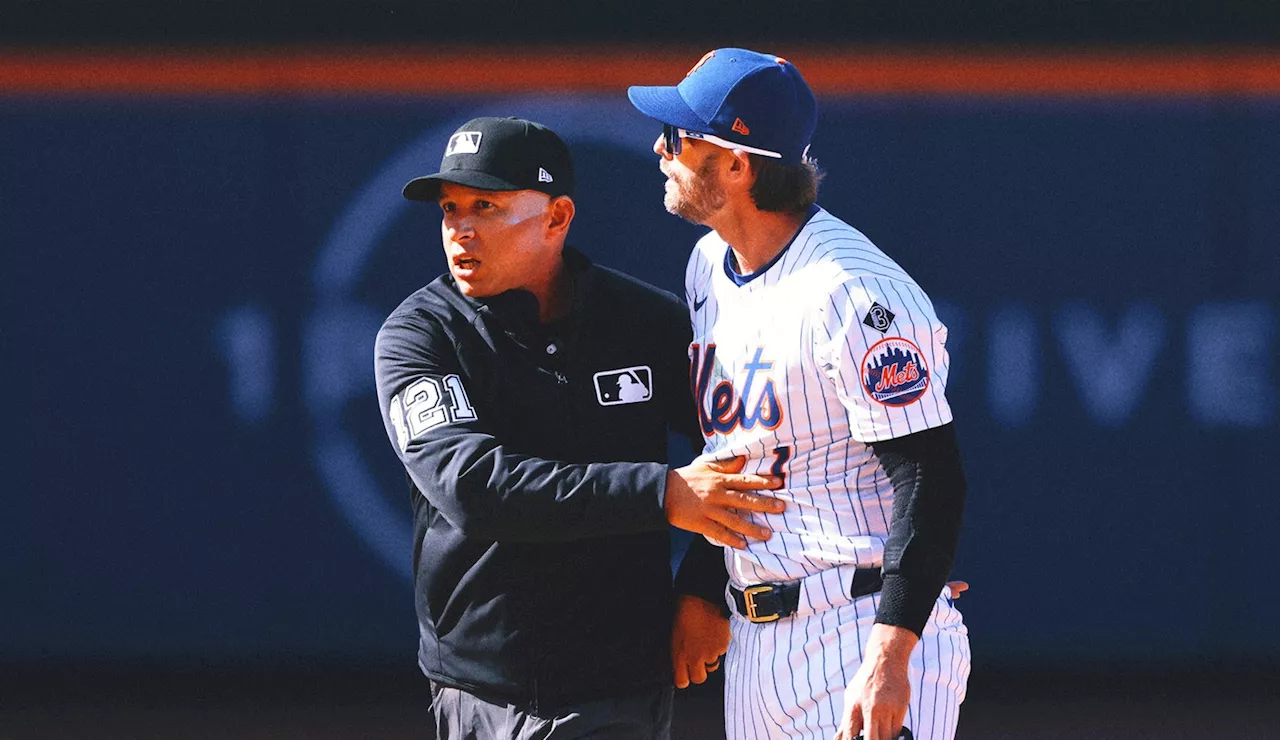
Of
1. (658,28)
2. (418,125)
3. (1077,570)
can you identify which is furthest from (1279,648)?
(418,125)

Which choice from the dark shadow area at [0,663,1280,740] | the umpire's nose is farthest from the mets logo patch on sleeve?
the dark shadow area at [0,663,1280,740]

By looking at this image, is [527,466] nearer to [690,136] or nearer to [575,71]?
[690,136]

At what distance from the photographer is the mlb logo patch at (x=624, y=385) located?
2.54m

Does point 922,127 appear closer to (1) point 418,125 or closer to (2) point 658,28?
(2) point 658,28

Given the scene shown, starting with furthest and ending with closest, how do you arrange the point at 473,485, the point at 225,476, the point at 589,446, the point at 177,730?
the point at 225,476 < the point at 177,730 < the point at 589,446 < the point at 473,485

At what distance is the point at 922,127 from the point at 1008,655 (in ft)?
5.71

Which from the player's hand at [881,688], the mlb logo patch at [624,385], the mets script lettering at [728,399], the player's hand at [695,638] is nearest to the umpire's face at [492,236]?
the mlb logo patch at [624,385]

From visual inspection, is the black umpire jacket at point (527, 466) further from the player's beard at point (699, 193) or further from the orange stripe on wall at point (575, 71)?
the orange stripe on wall at point (575, 71)

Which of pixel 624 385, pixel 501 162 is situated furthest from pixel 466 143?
pixel 624 385

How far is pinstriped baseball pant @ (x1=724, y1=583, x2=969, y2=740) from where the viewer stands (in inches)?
89.7

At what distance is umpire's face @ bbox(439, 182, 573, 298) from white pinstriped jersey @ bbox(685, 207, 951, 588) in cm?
35

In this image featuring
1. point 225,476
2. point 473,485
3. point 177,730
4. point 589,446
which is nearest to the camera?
point 473,485

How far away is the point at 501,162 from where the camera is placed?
2523 millimetres

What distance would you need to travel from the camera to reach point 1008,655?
4.91 m
